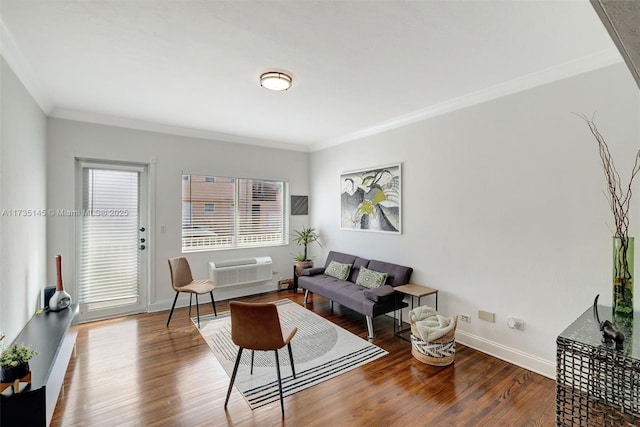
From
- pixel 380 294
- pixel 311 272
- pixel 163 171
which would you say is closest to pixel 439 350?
pixel 380 294

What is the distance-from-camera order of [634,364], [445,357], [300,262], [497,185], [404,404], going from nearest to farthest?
[634,364], [404,404], [445,357], [497,185], [300,262]

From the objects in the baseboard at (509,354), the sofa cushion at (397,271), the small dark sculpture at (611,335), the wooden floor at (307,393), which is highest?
the small dark sculpture at (611,335)

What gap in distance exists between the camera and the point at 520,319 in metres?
2.70

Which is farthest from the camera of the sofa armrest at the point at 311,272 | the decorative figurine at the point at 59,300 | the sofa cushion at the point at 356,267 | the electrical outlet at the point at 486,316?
the sofa armrest at the point at 311,272

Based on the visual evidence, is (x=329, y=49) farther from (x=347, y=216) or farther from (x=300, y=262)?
(x=300, y=262)

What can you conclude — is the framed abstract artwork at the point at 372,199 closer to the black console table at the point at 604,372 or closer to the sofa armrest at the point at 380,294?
the sofa armrest at the point at 380,294

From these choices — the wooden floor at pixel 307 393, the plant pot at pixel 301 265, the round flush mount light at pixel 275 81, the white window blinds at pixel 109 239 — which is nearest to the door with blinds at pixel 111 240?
the white window blinds at pixel 109 239

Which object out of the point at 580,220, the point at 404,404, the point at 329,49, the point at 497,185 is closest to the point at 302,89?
the point at 329,49

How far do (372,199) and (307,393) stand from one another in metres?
2.69

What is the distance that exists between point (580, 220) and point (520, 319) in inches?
40.9

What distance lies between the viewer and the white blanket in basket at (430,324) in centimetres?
266

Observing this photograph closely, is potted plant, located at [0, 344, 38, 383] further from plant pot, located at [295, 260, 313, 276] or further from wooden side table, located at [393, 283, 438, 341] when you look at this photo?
plant pot, located at [295, 260, 313, 276]

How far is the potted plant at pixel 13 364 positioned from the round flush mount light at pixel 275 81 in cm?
253

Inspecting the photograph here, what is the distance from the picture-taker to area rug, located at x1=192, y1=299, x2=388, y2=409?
2.35 meters
